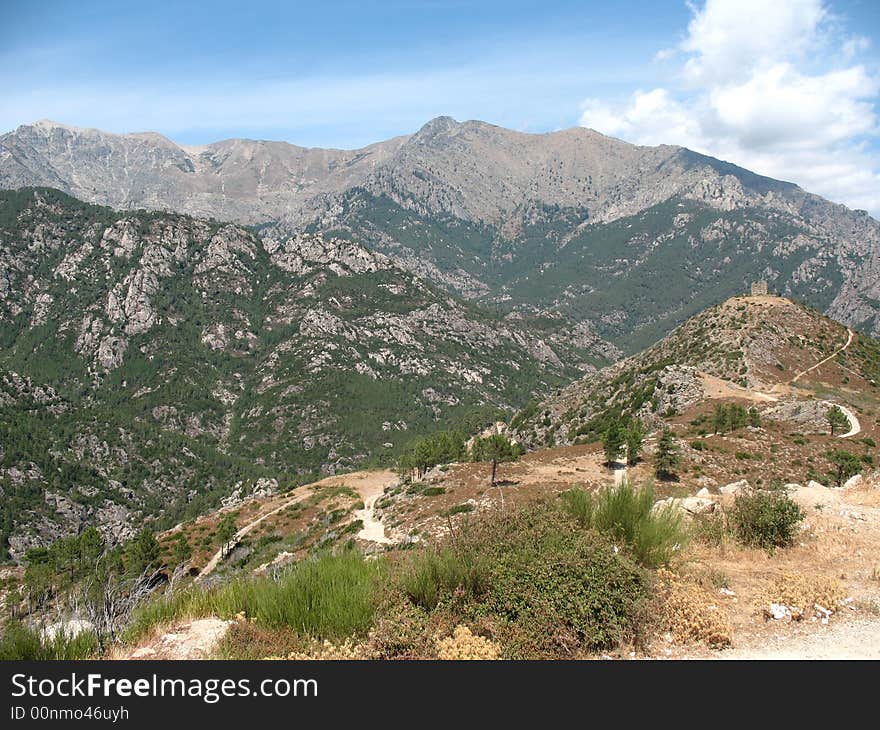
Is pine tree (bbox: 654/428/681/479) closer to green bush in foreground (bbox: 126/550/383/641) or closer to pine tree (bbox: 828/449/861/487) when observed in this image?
pine tree (bbox: 828/449/861/487)

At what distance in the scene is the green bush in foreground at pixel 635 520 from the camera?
32.3 ft

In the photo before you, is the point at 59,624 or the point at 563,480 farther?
the point at 563,480

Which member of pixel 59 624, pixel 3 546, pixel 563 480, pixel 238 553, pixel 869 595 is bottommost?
pixel 3 546

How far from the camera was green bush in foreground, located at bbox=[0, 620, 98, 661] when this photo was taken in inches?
284

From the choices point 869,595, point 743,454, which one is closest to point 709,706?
point 869,595

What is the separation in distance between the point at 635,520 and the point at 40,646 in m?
9.77

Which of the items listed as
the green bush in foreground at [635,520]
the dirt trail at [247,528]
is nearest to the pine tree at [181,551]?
the dirt trail at [247,528]

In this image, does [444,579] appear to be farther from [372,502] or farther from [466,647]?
[372,502]

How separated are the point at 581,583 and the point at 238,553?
168 feet

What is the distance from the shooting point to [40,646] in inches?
289

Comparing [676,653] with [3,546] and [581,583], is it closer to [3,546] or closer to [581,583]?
[581,583]

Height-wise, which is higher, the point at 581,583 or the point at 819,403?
the point at 581,583

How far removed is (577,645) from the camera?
7.52 meters

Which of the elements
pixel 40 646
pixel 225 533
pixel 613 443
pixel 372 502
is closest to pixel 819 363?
pixel 613 443
